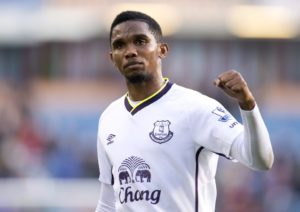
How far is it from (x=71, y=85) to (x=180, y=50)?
1.90m

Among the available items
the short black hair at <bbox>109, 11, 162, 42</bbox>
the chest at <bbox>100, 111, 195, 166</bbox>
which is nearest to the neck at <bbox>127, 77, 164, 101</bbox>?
the chest at <bbox>100, 111, 195, 166</bbox>

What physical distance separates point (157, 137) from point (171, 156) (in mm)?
143

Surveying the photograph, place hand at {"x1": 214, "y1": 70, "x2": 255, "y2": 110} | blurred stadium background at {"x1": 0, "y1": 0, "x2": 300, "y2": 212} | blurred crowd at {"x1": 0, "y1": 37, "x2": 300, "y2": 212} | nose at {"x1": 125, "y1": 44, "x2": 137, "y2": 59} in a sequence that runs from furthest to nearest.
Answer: blurred stadium background at {"x1": 0, "y1": 0, "x2": 300, "y2": 212}
blurred crowd at {"x1": 0, "y1": 37, "x2": 300, "y2": 212}
nose at {"x1": 125, "y1": 44, "x2": 137, "y2": 59}
hand at {"x1": 214, "y1": 70, "x2": 255, "y2": 110}

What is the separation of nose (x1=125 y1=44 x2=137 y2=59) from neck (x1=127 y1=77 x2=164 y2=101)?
0.19m

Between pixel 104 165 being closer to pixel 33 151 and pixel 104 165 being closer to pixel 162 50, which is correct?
pixel 162 50

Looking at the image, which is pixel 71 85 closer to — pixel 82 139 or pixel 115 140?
pixel 82 139

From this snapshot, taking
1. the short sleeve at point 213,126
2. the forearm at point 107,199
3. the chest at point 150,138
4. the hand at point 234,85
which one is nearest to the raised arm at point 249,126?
the hand at point 234,85

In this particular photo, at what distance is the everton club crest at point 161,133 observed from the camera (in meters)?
6.05

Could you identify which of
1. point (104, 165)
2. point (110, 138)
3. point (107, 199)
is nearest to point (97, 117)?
point (107, 199)

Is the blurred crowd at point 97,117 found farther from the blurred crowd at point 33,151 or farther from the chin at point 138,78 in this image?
the chin at point 138,78

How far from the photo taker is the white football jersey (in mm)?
5945

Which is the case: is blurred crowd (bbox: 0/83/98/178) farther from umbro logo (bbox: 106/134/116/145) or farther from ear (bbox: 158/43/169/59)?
ear (bbox: 158/43/169/59)

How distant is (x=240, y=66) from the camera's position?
713 inches

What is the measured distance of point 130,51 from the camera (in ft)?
20.3
